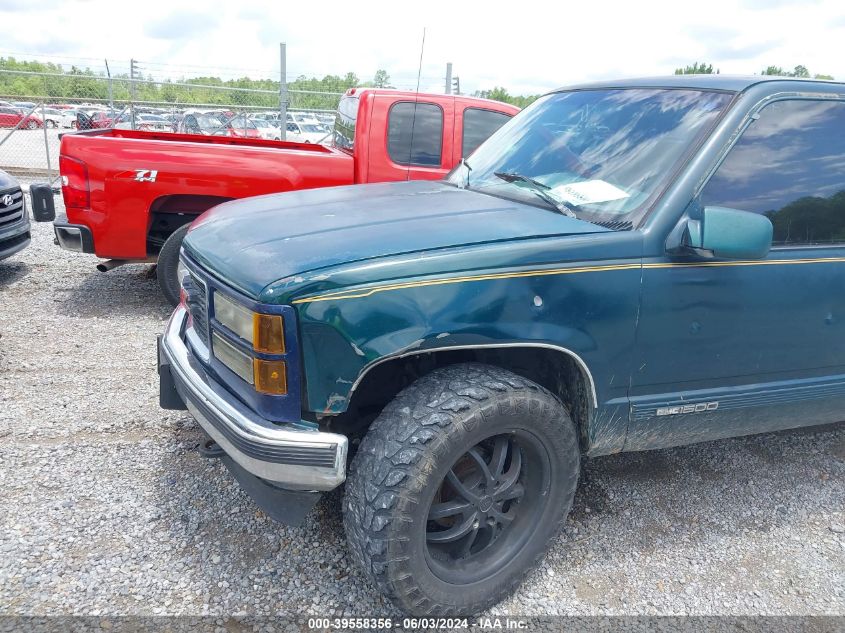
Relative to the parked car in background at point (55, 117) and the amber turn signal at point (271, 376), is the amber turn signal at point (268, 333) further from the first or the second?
the parked car in background at point (55, 117)

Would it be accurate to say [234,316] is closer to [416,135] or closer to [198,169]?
[198,169]

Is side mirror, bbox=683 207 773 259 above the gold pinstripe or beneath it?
above

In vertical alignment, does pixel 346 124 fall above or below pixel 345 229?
above

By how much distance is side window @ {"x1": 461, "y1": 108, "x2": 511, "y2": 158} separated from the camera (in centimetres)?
590

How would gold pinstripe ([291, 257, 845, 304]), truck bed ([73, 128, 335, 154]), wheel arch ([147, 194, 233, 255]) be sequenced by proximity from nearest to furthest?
gold pinstripe ([291, 257, 845, 304]) < wheel arch ([147, 194, 233, 255]) < truck bed ([73, 128, 335, 154])

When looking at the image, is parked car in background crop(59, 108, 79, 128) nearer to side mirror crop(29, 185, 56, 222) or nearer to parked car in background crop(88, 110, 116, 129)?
parked car in background crop(88, 110, 116, 129)

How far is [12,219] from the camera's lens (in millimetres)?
6148

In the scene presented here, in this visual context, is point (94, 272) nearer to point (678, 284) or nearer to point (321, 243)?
point (321, 243)

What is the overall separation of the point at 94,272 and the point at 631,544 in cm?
587

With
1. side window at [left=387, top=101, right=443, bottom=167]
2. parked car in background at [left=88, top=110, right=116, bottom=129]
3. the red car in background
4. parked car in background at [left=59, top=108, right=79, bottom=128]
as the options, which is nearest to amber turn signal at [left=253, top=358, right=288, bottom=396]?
side window at [left=387, top=101, right=443, bottom=167]

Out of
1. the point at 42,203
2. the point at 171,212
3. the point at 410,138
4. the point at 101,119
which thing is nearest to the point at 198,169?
the point at 171,212

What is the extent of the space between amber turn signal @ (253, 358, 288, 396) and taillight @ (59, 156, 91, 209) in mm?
3757

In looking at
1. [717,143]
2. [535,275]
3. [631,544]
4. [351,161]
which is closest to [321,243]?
[535,275]

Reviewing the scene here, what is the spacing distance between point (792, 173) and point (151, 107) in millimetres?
14596
